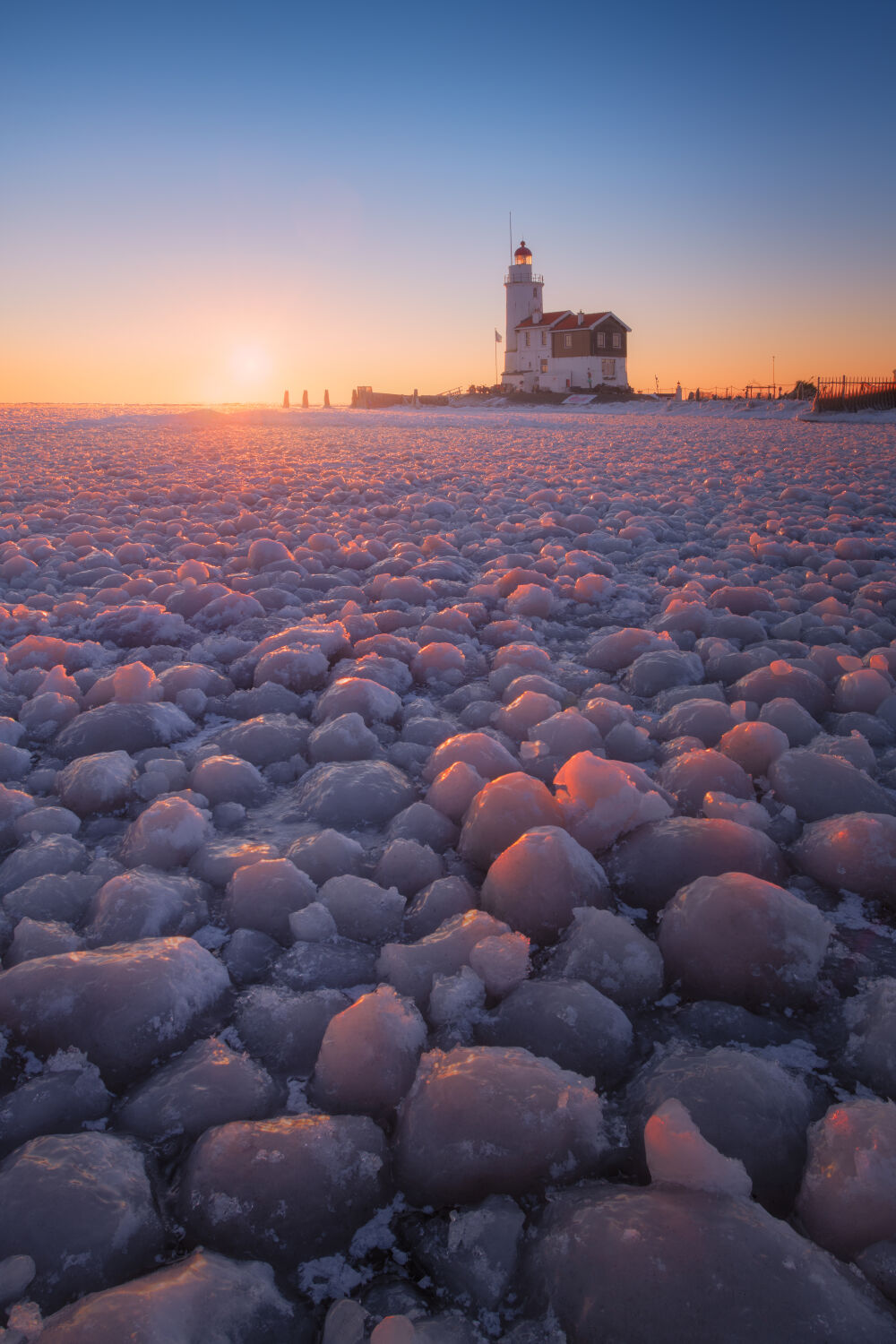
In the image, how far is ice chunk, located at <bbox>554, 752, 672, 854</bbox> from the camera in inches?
61.6

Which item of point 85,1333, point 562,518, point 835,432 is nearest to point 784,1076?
point 85,1333

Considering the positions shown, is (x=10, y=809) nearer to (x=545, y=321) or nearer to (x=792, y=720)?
(x=792, y=720)

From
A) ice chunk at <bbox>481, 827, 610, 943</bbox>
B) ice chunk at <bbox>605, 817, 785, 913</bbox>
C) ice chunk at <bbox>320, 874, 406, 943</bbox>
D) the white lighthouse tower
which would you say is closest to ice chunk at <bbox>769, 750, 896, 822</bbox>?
ice chunk at <bbox>605, 817, 785, 913</bbox>

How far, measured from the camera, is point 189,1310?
29.6 inches

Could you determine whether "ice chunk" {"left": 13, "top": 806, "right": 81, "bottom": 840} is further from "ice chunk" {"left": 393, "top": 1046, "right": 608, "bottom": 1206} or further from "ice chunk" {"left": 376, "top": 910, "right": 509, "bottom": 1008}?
"ice chunk" {"left": 393, "top": 1046, "right": 608, "bottom": 1206}

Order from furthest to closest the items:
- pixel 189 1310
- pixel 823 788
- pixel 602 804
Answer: pixel 823 788 < pixel 602 804 < pixel 189 1310

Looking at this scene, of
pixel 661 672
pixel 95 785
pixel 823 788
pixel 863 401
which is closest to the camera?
pixel 823 788

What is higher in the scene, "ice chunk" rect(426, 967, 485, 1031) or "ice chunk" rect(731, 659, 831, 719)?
"ice chunk" rect(731, 659, 831, 719)

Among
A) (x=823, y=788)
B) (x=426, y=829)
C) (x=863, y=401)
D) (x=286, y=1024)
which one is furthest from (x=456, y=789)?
(x=863, y=401)

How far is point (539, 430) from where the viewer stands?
18.0 m

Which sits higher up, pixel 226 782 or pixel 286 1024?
pixel 226 782

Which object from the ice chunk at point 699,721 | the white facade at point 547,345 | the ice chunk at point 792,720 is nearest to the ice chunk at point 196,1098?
the ice chunk at point 699,721

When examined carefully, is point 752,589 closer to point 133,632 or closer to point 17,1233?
point 133,632

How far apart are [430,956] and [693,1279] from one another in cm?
58
